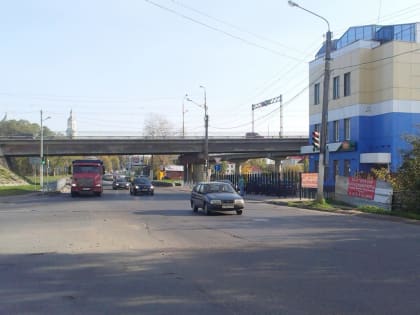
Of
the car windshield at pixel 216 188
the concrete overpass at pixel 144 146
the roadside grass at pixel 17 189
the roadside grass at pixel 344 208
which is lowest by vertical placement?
the roadside grass at pixel 17 189

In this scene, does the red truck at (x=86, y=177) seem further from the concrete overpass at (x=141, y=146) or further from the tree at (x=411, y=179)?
the concrete overpass at (x=141, y=146)

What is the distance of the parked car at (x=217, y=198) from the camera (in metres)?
23.1

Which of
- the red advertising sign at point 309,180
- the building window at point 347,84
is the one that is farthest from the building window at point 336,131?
the red advertising sign at point 309,180

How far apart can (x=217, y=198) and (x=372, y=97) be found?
28737 mm

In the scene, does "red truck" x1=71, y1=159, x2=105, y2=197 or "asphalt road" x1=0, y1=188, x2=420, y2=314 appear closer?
"asphalt road" x1=0, y1=188, x2=420, y2=314

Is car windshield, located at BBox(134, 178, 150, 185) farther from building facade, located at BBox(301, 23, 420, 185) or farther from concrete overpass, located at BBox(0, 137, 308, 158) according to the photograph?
concrete overpass, located at BBox(0, 137, 308, 158)

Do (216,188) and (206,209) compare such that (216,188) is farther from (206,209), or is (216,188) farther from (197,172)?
(197,172)

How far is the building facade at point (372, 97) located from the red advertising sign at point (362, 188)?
15.1 meters

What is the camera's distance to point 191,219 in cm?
2125

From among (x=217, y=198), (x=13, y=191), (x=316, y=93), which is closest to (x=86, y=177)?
(x=13, y=191)

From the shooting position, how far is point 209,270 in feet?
32.2

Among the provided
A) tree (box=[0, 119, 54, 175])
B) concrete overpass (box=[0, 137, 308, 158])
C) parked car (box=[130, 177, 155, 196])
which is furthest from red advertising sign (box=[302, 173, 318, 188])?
tree (box=[0, 119, 54, 175])

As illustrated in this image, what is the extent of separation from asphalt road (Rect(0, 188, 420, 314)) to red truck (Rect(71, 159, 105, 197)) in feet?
82.3

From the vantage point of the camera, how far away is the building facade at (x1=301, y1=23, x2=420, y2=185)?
44875 mm
